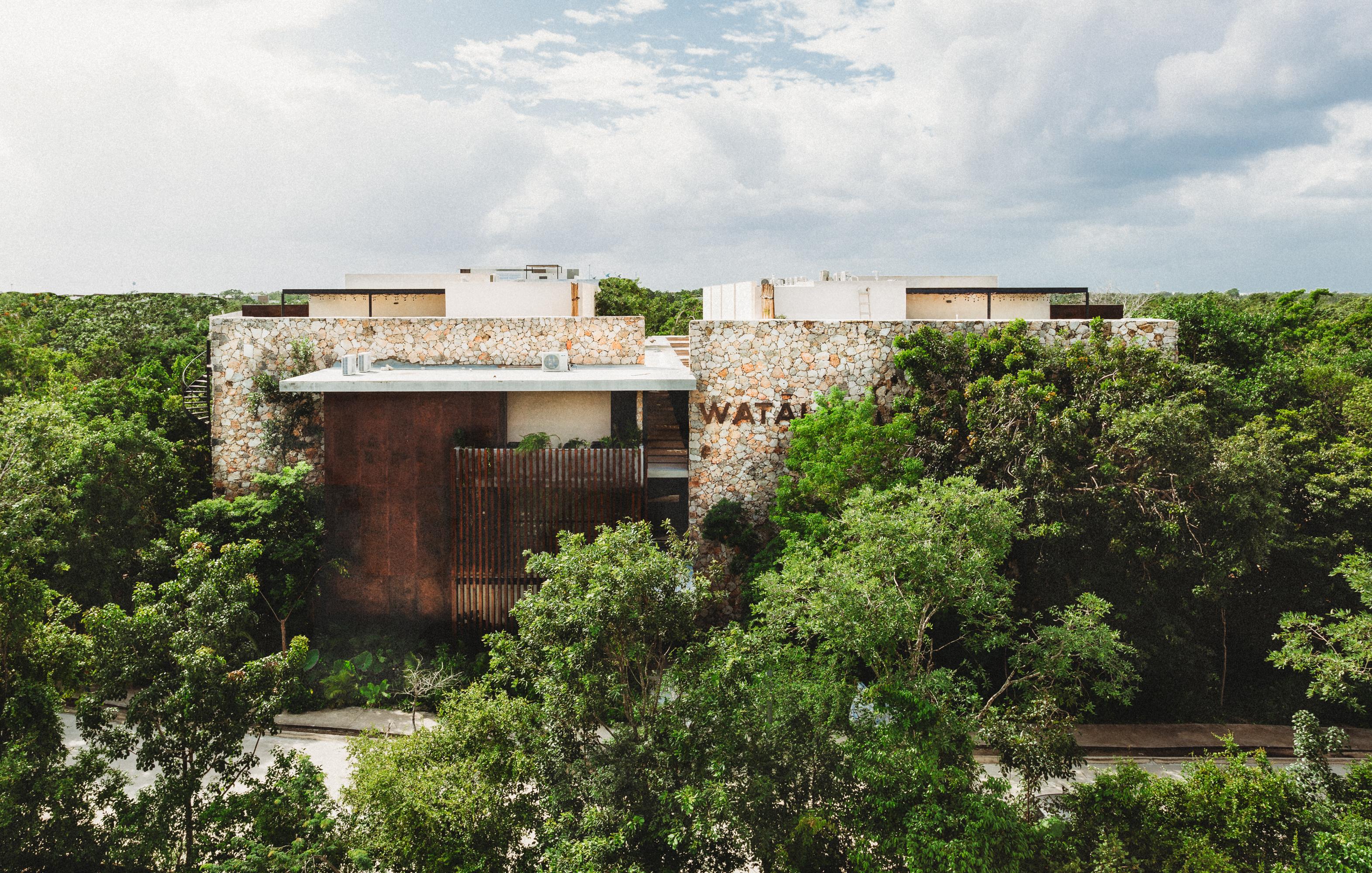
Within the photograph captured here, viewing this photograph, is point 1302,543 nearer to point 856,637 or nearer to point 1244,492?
point 1244,492

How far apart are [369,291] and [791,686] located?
16207 mm

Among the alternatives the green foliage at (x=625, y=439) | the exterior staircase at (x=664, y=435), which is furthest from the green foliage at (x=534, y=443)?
the exterior staircase at (x=664, y=435)

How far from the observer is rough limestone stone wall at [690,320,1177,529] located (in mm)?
15828

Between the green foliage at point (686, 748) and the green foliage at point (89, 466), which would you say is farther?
the green foliage at point (89, 466)

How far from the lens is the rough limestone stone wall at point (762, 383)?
623 inches

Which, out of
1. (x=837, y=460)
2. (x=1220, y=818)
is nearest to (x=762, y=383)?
(x=837, y=460)

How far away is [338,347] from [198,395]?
670 cm

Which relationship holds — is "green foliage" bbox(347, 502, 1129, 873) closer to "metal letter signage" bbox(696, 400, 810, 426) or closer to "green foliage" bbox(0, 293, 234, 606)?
"metal letter signage" bbox(696, 400, 810, 426)

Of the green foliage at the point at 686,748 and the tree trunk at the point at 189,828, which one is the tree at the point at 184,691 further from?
the green foliage at the point at 686,748

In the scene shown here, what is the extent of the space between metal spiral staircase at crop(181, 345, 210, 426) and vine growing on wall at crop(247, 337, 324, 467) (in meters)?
1.61

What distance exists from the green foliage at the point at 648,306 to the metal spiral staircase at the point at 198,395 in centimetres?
1862

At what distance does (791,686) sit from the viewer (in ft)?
30.3

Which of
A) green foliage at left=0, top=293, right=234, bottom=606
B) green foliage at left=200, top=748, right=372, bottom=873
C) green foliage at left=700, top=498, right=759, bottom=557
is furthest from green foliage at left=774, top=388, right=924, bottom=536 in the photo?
green foliage at left=0, top=293, right=234, bottom=606

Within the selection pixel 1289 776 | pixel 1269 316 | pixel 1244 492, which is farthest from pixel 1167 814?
pixel 1269 316
